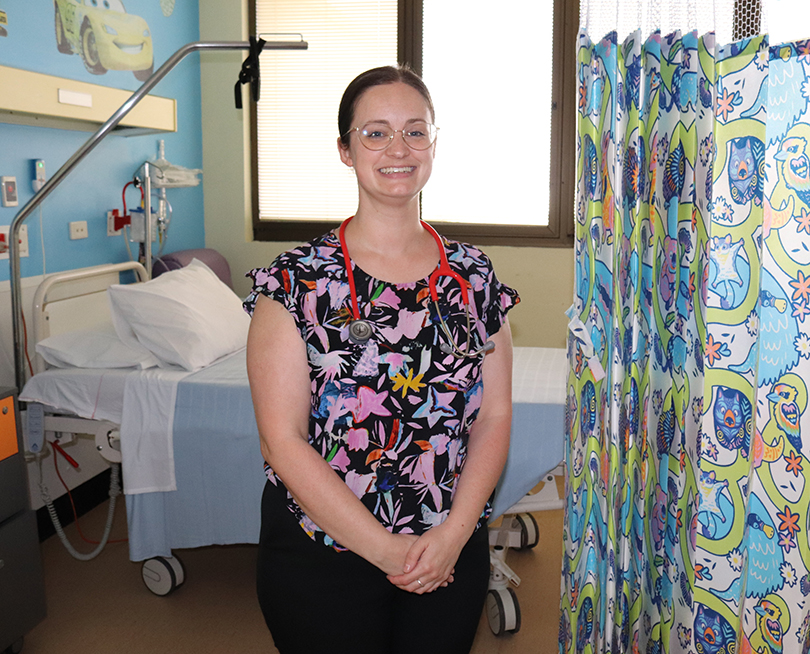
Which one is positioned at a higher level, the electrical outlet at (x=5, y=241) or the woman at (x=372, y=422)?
the electrical outlet at (x=5, y=241)

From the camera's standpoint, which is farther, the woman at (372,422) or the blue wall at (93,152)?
the blue wall at (93,152)

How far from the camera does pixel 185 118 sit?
4.02 meters

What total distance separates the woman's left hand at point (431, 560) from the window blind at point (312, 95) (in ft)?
10.2

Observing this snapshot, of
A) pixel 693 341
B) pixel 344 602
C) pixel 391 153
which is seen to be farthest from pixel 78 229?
pixel 693 341

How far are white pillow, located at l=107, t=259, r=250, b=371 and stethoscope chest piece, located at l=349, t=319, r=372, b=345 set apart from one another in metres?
1.45

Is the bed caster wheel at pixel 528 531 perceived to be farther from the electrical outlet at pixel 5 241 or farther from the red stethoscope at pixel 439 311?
the electrical outlet at pixel 5 241

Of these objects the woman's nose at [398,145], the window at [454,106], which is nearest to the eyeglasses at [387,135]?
the woman's nose at [398,145]

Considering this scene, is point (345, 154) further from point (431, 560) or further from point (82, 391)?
point (82, 391)

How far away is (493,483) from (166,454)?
1.37 meters

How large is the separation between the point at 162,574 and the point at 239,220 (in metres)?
2.21

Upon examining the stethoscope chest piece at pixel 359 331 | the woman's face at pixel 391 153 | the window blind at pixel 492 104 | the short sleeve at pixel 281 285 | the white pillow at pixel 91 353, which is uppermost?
the window blind at pixel 492 104

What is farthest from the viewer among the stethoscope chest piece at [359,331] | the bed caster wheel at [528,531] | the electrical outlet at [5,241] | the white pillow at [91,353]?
the bed caster wheel at [528,531]

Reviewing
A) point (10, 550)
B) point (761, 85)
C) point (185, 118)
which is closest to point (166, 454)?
point (10, 550)

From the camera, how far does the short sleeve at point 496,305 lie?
1403 mm
